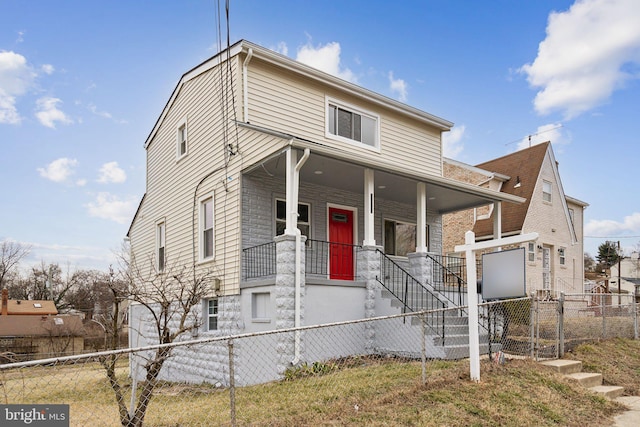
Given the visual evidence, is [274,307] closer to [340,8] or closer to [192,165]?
[192,165]

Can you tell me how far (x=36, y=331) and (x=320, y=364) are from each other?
2499 cm

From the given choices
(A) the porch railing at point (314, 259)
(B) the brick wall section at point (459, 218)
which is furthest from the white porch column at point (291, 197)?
(B) the brick wall section at point (459, 218)

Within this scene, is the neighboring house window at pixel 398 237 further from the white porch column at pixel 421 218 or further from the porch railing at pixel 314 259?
the white porch column at pixel 421 218

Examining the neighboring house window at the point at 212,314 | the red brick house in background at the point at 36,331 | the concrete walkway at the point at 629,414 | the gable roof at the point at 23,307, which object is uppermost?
the neighboring house window at the point at 212,314

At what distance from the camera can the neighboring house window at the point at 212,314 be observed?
12.1 metres

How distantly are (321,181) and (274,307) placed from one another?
3.96m

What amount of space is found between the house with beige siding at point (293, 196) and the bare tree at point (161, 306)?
1.32ft

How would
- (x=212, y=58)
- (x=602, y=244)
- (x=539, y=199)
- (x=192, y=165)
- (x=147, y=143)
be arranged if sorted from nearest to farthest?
(x=212, y=58), (x=192, y=165), (x=147, y=143), (x=539, y=199), (x=602, y=244)

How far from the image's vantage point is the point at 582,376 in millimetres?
7453

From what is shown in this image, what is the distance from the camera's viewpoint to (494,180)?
22453mm

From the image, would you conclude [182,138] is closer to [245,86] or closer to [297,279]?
[245,86]

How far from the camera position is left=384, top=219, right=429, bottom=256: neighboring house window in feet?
47.2

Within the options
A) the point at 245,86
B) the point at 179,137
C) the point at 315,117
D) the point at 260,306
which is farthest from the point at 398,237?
the point at 179,137

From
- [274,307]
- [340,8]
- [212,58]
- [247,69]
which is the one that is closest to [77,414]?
[274,307]
